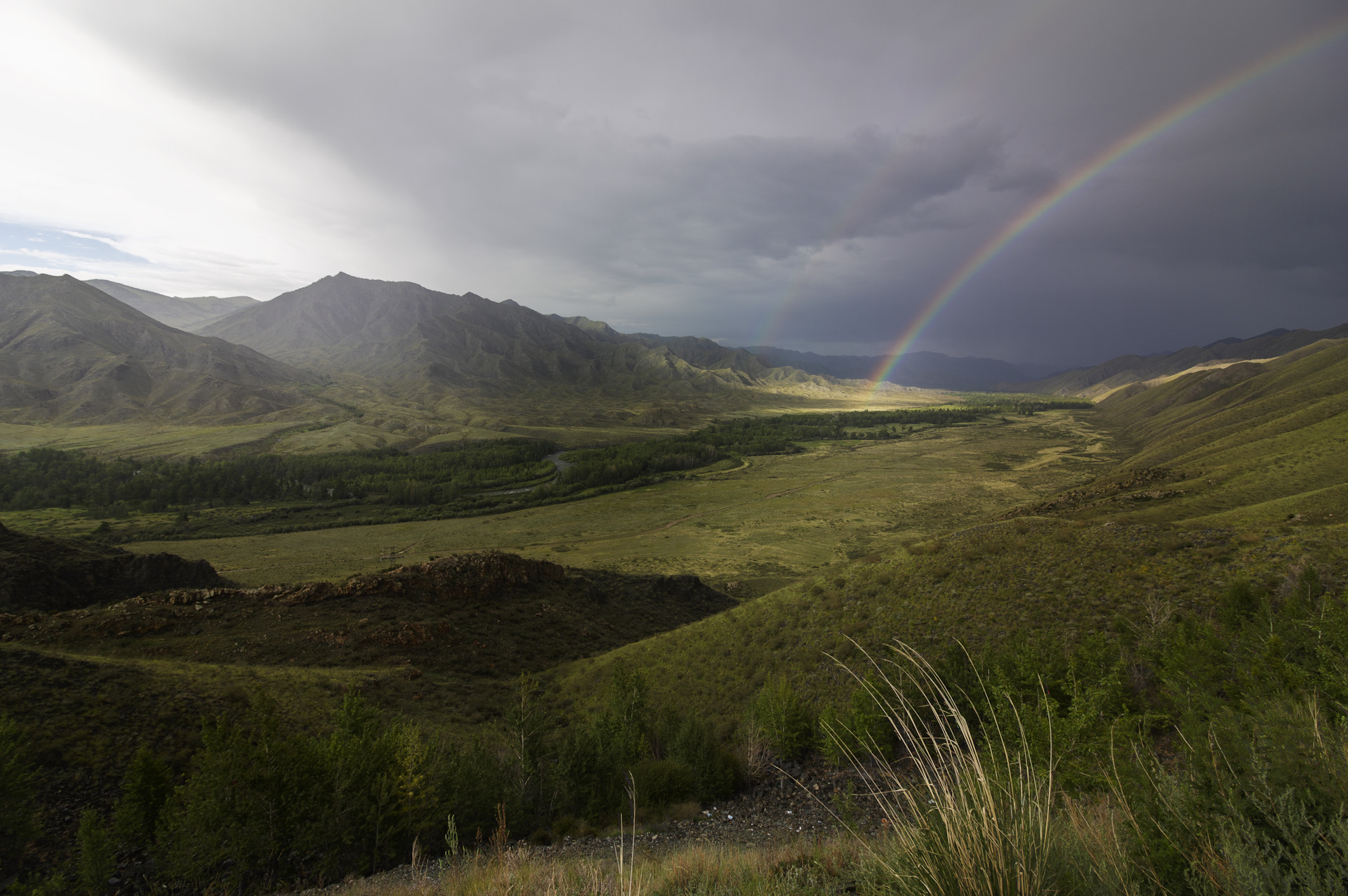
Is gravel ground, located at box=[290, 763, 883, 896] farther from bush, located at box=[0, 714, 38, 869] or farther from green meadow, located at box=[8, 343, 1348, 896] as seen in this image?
bush, located at box=[0, 714, 38, 869]

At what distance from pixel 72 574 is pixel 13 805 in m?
38.5

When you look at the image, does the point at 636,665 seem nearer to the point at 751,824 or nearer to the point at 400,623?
the point at 400,623

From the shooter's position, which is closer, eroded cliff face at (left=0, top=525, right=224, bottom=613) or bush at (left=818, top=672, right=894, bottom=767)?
bush at (left=818, top=672, right=894, bottom=767)

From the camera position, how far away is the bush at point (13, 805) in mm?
11023

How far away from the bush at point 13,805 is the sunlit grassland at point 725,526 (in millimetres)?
47231

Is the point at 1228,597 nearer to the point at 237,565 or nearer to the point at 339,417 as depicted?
the point at 237,565

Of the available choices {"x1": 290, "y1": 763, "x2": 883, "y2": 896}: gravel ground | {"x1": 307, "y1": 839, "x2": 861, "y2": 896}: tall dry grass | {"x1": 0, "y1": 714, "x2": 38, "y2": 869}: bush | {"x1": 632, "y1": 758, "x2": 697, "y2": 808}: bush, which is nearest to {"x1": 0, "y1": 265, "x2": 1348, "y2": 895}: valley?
{"x1": 632, "y1": 758, "x2": 697, "y2": 808}: bush

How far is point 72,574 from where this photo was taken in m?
37.0

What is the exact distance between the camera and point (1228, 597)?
1662 centimetres

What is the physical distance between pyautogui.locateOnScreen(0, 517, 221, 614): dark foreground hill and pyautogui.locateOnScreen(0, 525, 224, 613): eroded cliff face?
33 millimetres

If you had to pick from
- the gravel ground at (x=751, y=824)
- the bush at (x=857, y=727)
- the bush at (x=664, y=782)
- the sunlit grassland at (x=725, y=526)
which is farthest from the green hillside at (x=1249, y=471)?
the bush at (x=664, y=782)

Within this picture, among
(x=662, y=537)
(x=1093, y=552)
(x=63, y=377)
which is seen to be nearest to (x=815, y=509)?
(x=662, y=537)

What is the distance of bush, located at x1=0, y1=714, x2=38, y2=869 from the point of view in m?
11.0

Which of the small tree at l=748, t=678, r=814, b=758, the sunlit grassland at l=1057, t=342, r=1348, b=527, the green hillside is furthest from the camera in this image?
the green hillside
